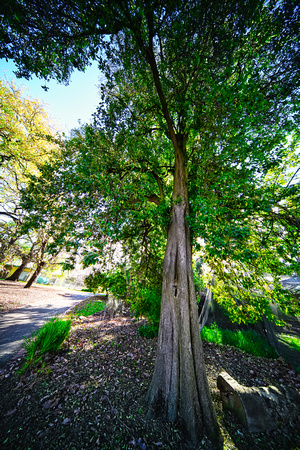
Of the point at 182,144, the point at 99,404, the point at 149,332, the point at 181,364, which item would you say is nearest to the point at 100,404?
the point at 99,404

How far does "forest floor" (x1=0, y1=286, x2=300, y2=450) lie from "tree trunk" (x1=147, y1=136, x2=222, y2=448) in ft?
0.60

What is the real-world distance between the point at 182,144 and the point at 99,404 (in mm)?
7043

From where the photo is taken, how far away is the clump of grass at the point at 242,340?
5.71 metres

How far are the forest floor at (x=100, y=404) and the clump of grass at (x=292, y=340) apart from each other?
25.9 inches

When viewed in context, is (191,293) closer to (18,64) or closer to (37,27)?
(37,27)

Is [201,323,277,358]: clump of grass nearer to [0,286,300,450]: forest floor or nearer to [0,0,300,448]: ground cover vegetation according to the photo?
[0,286,300,450]: forest floor

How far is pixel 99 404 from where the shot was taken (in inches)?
115

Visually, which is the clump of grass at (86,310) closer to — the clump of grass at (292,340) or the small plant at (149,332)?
the small plant at (149,332)

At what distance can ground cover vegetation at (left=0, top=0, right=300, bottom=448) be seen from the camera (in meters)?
3.14

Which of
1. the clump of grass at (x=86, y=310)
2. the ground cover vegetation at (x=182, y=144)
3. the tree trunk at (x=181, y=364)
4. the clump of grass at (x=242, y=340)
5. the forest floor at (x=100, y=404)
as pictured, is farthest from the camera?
the clump of grass at (x=86, y=310)

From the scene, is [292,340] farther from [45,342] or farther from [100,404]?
[45,342]

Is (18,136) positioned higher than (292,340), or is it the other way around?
(18,136)

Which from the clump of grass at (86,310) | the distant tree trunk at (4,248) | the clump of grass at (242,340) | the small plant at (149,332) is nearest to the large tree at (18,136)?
the distant tree trunk at (4,248)

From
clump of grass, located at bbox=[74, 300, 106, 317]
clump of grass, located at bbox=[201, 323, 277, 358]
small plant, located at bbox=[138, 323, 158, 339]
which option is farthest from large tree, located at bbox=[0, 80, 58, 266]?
clump of grass, located at bbox=[201, 323, 277, 358]
